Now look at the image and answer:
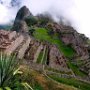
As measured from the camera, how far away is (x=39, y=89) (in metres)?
47.8

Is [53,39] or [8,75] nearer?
[8,75]

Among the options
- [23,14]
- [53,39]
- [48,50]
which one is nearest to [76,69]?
[48,50]

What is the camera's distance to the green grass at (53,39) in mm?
122250

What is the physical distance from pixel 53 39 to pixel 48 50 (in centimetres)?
3782

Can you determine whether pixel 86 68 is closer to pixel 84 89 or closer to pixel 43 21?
pixel 84 89

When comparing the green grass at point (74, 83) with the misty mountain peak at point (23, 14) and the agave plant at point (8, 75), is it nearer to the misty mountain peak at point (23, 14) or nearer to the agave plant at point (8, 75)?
the agave plant at point (8, 75)

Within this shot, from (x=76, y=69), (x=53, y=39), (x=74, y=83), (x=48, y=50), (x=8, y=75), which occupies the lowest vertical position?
(x=74, y=83)

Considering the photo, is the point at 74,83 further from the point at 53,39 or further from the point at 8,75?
the point at 53,39

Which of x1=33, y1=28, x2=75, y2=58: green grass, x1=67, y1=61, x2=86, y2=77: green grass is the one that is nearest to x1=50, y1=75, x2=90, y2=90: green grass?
x1=67, y1=61, x2=86, y2=77: green grass

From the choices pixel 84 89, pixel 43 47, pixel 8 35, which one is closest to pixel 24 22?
pixel 43 47

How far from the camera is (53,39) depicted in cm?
13575

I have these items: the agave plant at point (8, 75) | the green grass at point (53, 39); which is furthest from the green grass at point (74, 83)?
the green grass at point (53, 39)

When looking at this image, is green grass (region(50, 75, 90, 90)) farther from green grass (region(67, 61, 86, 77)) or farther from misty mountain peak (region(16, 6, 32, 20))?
misty mountain peak (region(16, 6, 32, 20))

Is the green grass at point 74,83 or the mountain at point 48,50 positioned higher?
the mountain at point 48,50
